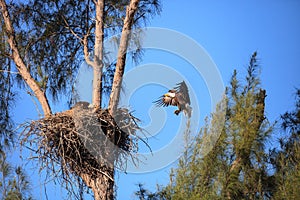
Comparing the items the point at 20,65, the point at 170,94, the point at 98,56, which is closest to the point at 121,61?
the point at 98,56

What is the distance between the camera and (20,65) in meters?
8.80

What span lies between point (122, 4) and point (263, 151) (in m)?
2.73

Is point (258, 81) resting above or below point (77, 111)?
above

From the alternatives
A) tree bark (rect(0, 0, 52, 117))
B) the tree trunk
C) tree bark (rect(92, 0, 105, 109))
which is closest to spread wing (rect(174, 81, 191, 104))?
tree bark (rect(92, 0, 105, 109))

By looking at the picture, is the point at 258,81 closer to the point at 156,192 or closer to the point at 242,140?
the point at 242,140

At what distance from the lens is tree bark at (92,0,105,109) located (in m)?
8.10

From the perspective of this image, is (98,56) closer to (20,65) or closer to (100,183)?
(20,65)

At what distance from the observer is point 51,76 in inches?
378

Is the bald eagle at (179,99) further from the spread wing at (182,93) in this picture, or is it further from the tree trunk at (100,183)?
the tree trunk at (100,183)

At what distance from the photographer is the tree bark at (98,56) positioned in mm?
8102

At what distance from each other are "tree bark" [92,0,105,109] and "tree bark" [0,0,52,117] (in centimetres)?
62

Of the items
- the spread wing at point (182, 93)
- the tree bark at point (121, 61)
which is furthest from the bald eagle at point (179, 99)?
the tree bark at point (121, 61)

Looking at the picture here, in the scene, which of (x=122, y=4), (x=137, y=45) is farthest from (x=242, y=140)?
(x=122, y=4)

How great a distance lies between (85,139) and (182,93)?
1630 mm
